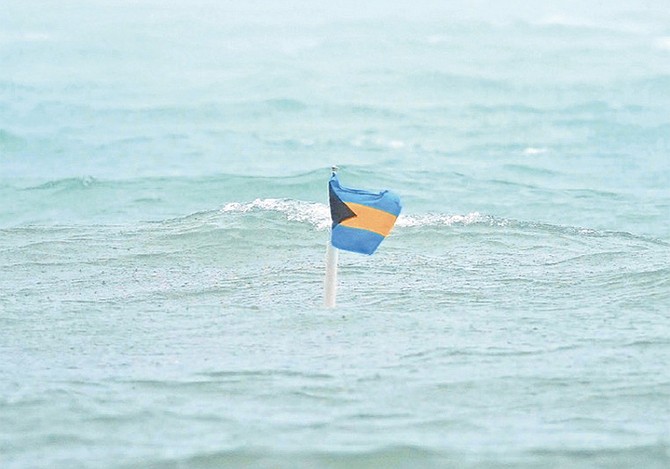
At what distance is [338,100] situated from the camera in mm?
41156

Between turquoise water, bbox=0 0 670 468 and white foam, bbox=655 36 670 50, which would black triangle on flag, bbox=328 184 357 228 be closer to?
turquoise water, bbox=0 0 670 468

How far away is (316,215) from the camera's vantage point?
2078 centimetres

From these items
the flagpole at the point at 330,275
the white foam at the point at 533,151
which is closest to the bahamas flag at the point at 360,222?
the flagpole at the point at 330,275

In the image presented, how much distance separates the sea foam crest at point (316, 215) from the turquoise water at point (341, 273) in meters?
0.07

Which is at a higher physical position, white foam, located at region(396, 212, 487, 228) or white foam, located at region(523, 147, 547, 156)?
white foam, located at region(396, 212, 487, 228)

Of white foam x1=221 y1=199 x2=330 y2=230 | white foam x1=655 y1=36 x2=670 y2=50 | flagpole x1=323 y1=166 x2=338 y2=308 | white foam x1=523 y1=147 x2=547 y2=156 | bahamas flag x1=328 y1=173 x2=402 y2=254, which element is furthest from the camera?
white foam x1=655 y1=36 x2=670 y2=50

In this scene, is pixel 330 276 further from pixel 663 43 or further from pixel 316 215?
pixel 663 43

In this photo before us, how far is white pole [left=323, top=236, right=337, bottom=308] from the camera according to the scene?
42.7 feet

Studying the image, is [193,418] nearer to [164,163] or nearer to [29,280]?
[29,280]

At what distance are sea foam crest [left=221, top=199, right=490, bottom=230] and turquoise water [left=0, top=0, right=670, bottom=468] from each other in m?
0.07

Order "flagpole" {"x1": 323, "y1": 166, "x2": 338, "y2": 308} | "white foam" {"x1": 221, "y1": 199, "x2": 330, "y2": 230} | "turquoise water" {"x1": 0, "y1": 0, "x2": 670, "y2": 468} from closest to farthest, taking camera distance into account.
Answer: "turquoise water" {"x1": 0, "y1": 0, "x2": 670, "y2": 468} → "flagpole" {"x1": 323, "y1": 166, "x2": 338, "y2": 308} → "white foam" {"x1": 221, "y1": 199, "x2": 330, "y2": 230}

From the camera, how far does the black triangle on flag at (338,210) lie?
12.7 metres

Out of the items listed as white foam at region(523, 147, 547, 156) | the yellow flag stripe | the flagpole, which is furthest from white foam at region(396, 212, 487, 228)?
white foam at region(523, 147, 547, 156)

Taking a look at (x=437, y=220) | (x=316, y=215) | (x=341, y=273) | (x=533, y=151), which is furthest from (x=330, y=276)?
(x=533, y=151)
